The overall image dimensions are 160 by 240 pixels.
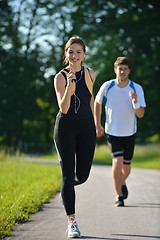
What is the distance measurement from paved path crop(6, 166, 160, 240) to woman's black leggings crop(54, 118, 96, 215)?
0.40 meters

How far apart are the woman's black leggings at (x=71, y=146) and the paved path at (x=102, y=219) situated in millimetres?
400

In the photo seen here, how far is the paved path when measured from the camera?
255 inches

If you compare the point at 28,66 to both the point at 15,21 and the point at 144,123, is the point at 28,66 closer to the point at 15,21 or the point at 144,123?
the point at 15,21

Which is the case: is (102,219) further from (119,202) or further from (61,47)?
(61,47)

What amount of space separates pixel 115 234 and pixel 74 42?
6.62 feet

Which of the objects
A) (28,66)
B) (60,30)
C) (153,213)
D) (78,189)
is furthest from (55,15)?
(153,213)

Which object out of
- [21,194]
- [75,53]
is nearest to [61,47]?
[21,194]

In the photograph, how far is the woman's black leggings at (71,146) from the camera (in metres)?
6.61

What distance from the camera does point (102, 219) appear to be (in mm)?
7566

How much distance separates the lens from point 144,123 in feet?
145

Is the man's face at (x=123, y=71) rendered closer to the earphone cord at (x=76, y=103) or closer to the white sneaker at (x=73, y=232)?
the earphone cord at (x=76, y=103)

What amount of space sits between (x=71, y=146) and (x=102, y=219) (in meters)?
1.35

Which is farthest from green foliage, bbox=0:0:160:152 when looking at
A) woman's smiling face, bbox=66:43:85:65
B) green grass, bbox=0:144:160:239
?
woman's smiling face, bbox=66:43:85:65

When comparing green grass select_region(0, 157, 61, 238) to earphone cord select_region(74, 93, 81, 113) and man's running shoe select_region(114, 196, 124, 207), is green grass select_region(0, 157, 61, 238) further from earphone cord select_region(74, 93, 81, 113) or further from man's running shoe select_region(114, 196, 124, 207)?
earphone cord select_region(74, 93, 81, 113)
